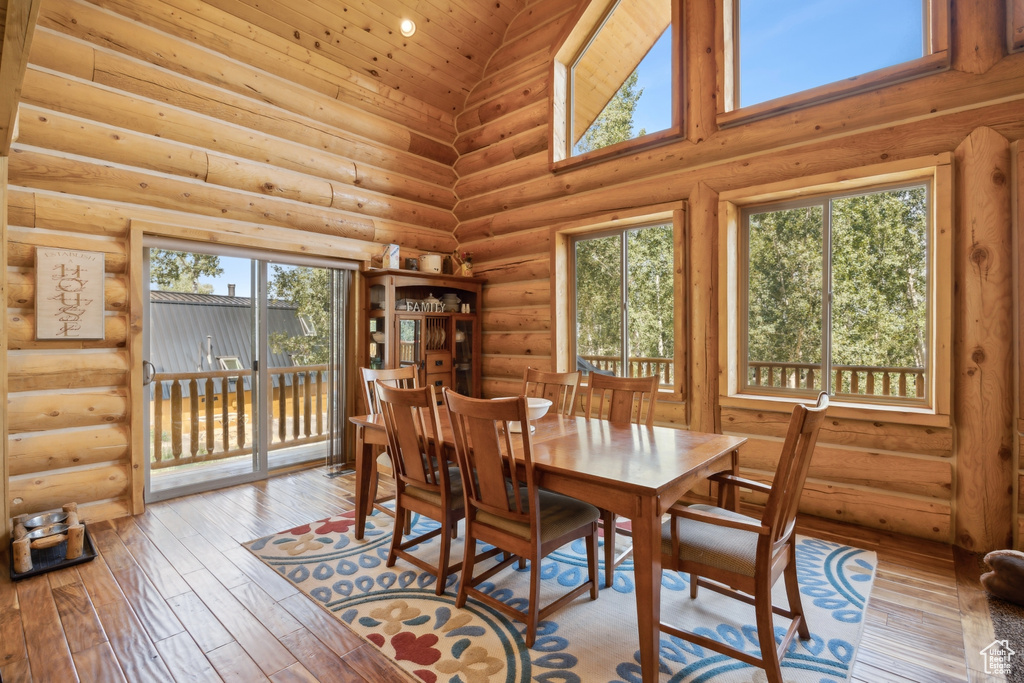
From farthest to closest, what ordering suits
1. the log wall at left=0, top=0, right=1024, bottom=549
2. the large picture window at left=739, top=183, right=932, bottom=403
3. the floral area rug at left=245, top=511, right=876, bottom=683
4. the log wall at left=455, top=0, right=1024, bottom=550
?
1. the large picture window at left=739, top=183, right=932, bottom=403
2. the log wall at left=0, top=0, right=1024, bottom=549
3. the log wall at left=455, top=0, right=1024, bottom=550
4. the floral area rug at left=245, top=511, right=876, bottom=683

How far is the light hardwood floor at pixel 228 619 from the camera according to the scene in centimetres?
197

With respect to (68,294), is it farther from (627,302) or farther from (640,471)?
(627,302)

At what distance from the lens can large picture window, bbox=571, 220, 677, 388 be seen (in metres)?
4.45

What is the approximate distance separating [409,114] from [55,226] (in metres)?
3.32

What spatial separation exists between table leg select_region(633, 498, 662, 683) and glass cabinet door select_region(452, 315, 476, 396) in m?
3.85

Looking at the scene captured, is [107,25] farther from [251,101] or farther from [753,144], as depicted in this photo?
[753,144]

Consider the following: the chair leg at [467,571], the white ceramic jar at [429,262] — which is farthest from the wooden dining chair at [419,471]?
the white ceramic jar at [429,262]

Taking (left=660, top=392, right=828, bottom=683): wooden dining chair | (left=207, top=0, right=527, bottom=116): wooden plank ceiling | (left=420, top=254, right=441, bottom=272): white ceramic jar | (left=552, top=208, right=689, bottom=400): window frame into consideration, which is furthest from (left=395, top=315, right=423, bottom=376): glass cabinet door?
(left=660, top=392, right=828, bottom=683): wooden dining chair

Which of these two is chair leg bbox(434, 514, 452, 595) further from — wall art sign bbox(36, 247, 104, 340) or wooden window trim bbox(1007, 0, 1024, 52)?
wooden window trim bbox(1007, 0, 1024, 52)

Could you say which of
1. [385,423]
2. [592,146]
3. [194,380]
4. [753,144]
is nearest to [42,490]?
[194,380]

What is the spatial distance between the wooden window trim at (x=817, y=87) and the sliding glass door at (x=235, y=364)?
382 centimetres

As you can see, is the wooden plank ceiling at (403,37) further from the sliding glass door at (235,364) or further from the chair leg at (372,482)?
the chair leg at (372,482)

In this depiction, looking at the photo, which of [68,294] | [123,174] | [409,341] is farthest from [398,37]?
[68,294]

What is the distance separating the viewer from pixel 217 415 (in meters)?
4.32
